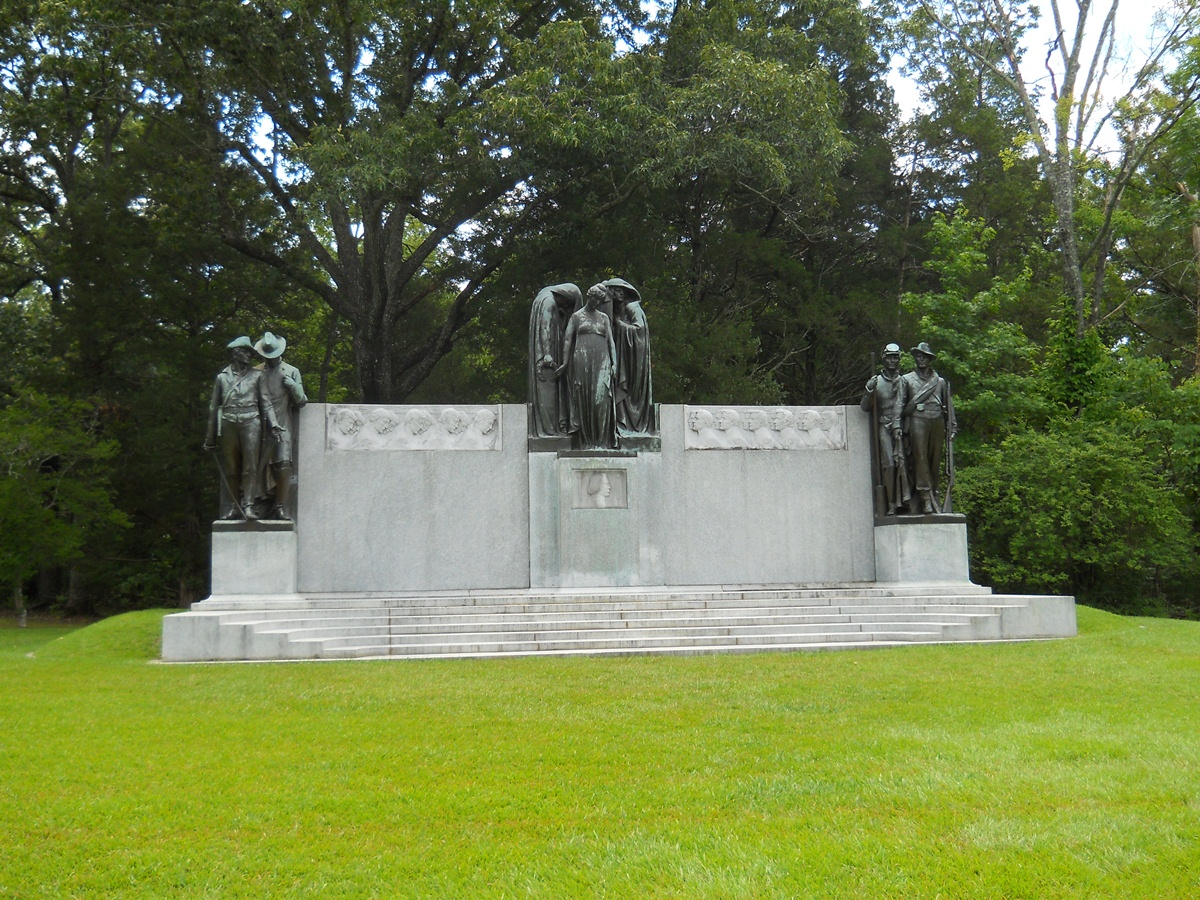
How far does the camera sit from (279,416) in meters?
12.3

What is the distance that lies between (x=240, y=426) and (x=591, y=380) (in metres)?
4.05

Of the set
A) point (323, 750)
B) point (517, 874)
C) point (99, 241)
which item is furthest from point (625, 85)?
point (517, 874)

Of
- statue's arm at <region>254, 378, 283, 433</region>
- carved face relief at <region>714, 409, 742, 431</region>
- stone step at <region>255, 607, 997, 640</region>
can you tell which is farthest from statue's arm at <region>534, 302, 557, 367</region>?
stone step at <region>255, 607, 997, 640</region>

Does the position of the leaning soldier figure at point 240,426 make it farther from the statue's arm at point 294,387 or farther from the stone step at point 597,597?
the stone step at point 597,597

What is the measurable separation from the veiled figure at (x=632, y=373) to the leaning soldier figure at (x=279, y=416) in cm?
384

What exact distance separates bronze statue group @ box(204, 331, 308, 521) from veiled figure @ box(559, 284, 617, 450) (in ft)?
10.8

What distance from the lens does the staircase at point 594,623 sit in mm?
9758

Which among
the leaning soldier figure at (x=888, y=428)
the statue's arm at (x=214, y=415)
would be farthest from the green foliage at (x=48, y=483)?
the leaning soldier figure at (x=888, y=428)

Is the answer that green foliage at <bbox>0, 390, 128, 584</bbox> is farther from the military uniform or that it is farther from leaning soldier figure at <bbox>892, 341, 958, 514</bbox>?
leaning soldier figure at <bbox>892, 341, 958, 514</bbox>

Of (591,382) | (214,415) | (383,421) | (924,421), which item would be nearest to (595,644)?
(591,382)

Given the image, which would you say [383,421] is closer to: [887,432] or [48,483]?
[887,432]

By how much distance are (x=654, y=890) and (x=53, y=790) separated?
2846 mm

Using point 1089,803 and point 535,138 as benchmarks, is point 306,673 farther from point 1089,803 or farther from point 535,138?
point 535,138

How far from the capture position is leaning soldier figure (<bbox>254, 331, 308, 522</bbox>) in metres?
12.1
